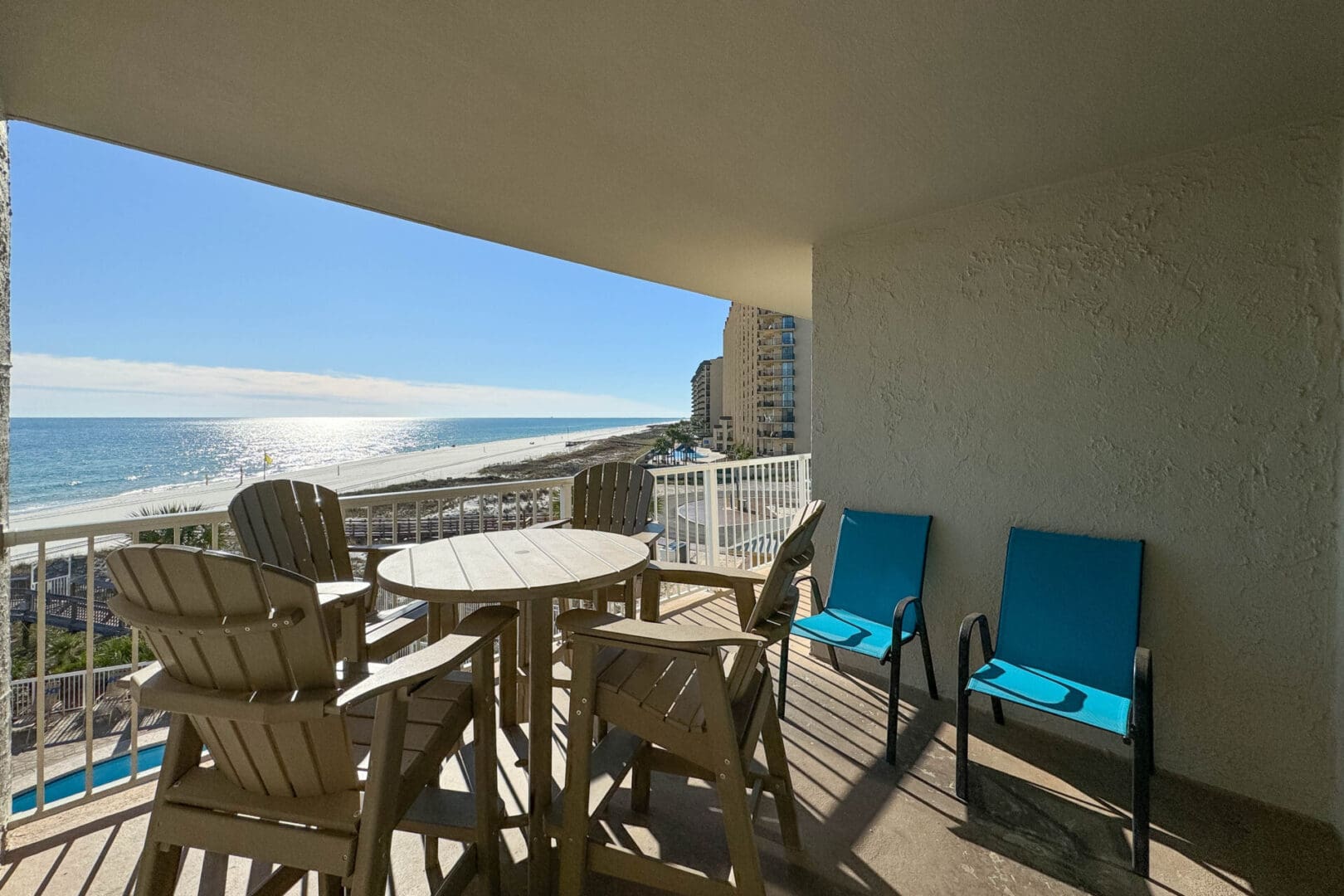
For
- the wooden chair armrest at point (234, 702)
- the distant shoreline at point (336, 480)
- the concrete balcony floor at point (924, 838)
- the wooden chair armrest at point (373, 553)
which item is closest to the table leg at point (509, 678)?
the concrete balcony floor at point (924, 838)

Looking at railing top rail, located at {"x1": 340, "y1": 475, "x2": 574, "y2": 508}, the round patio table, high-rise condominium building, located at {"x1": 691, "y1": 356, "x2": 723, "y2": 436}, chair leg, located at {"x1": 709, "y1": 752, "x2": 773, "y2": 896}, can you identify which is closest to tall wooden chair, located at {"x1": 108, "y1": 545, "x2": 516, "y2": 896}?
the round patio table

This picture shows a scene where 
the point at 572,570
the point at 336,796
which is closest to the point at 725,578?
the point at 572,570

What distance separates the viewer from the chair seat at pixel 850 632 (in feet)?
8.41

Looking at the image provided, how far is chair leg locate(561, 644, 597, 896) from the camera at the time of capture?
1.54 metres

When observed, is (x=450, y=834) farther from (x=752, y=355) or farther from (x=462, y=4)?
(x=752, y=355)

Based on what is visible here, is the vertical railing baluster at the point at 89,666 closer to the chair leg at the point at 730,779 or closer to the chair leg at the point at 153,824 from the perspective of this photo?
the chair leg at the point at 153,824

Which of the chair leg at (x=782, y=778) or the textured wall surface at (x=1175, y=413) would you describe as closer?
the chair leg at (x=782, y=778)

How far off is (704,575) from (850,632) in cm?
109

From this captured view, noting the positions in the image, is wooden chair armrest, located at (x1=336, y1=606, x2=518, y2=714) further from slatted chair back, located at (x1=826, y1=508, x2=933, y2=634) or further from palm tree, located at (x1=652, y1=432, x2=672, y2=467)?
palm tree, located at (x1=652, y1=432, x2=672, y2=467)

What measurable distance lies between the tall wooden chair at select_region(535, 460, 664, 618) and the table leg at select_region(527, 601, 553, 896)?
151cm

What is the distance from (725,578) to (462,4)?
196 cm

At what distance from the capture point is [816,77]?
190 centimetres

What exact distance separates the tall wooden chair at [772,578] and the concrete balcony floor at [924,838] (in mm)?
785

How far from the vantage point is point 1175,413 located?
2396 mm
